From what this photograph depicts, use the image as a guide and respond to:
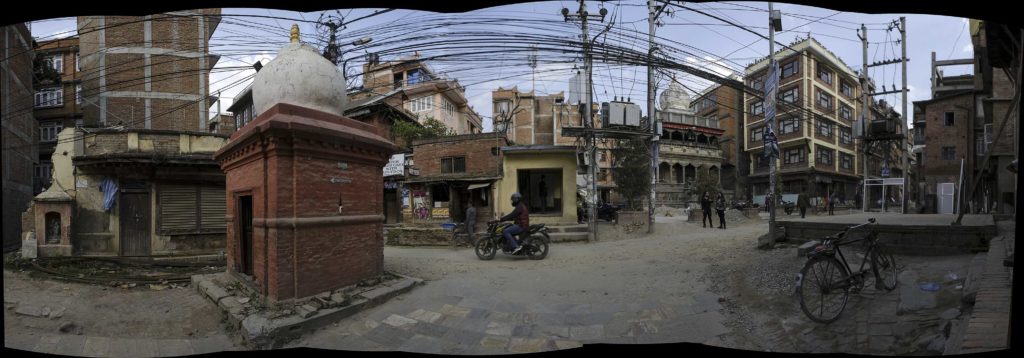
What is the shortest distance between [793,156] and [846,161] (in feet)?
18.0

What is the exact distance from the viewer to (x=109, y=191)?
34.4ft

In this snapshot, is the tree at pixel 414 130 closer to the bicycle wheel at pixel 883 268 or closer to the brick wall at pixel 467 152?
the brick wall at pixel 467 152

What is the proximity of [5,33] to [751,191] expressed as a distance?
40.1 metres

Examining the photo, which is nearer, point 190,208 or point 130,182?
point 130,182

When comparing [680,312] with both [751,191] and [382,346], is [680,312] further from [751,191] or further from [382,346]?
[751,191]

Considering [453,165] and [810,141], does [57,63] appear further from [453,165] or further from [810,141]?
[810,141]

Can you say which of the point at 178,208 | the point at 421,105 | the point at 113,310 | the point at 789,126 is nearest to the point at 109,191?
the point at 178,208

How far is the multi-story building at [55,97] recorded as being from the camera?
7.01 metres

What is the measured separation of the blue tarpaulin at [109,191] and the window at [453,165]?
10697 mm

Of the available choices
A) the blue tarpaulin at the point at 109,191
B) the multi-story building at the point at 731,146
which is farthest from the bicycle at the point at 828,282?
the multi-story building at the point at 731,146

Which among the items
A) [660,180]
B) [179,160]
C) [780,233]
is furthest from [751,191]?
[179,160]

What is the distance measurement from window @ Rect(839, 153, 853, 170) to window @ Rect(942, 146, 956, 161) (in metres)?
16.5

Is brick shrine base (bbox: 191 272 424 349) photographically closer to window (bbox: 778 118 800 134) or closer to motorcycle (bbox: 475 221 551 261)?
motorcycle (bbox: 475 221 551 261)

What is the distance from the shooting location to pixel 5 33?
3.27 meters
